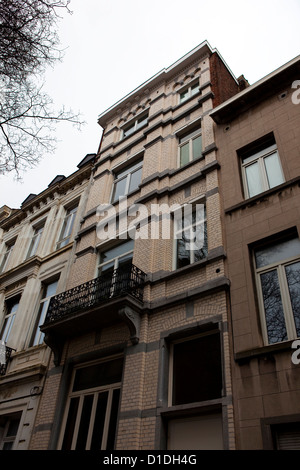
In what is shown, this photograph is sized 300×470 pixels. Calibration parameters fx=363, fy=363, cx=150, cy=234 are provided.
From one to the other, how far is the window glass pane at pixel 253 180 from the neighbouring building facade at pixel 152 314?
916 mm

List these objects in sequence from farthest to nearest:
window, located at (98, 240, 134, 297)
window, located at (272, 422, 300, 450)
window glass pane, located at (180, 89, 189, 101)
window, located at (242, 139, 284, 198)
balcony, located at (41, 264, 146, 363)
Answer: window glass pane, located at (180, 89, 189, 101) < window, located at (98, 240, 134, 297) < window, located at (242, 139, 284, 198) < balcony, located at (41, 264, 146, 363) < window, located at (272, 422, 300, 450)

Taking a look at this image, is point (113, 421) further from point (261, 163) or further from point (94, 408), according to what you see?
point (261, 163)

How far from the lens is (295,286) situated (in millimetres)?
7547

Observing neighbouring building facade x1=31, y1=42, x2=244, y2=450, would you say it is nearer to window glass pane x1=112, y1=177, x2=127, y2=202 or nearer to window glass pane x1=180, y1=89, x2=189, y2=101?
window glass pane x1=112, y1=177, x2=127, y2=202

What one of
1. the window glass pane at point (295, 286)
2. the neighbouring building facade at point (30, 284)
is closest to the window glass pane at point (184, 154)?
the neighbouring building facade at point (30, 284)

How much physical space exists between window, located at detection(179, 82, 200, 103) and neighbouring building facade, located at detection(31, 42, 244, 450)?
1.31 feet

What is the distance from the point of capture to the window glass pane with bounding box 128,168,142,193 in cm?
1415

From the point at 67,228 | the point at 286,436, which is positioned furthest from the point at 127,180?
the point at 286,436

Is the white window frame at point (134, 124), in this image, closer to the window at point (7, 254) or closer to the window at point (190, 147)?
the window at point (190, 147)

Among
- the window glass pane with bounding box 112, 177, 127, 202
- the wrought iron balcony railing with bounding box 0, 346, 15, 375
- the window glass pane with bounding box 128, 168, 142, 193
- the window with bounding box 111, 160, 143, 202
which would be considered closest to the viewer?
the wrought iron balcony railing with bounding box 0, 346, 15, 375

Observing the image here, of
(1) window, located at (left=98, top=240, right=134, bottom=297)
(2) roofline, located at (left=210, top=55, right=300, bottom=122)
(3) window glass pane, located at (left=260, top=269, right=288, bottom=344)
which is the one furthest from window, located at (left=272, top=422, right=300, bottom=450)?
(2) roofline, located at (left=210, top=55, right=300, bottom=122)

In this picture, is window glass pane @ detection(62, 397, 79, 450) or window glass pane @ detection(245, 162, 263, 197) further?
window glass pane @ detection(245, 162, 263, 197)
